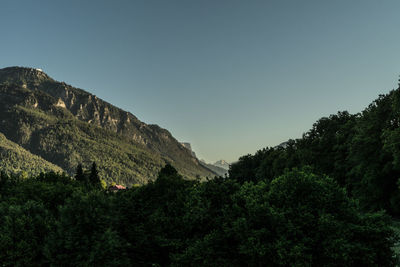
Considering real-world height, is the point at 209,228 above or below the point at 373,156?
below

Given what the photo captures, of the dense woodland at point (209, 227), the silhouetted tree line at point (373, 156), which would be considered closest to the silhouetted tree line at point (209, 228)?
the dense woodland at point (209, 227)

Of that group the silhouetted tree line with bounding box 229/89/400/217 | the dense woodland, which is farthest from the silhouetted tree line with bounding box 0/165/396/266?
the silhouetted tree line with bounding box 229/89/400/217

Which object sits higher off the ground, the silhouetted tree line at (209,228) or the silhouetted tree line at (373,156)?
the silhouetted tree line at (373,156)

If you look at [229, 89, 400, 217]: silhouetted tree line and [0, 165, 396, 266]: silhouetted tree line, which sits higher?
[229, 89, 400, 217]: silhouetted tree line

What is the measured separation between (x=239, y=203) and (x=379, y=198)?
25.3 meters

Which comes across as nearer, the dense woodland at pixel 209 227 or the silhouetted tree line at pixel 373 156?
the dense woodland at pixel 209 227

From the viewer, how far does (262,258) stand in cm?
1071

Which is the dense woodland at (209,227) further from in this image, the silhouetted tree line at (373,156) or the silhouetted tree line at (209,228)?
the silhouetted tree line at (373,156)

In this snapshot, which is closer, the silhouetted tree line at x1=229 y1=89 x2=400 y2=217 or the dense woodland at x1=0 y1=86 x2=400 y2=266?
the dense woodland at x1=0 y1=86 x2=400 y2=266

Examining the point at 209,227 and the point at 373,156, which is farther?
the point at 373,156

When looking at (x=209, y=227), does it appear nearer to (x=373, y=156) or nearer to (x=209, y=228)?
(x=209, y=228)

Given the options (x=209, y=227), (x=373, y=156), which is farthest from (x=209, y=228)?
(x=373, y=156)

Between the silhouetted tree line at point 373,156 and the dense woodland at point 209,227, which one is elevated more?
the silhouetted tree line at point 373,156

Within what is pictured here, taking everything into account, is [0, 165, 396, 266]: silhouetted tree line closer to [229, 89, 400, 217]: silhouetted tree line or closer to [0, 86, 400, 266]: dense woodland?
[0, 86, 400, 266]: dense woodland
